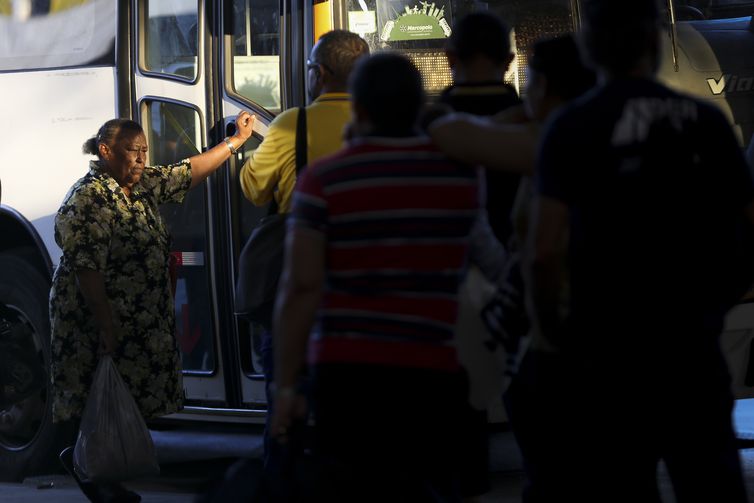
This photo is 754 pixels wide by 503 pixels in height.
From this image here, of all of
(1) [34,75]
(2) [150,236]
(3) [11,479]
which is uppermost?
(1) [34,75]

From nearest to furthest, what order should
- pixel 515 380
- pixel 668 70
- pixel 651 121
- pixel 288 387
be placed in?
pixel 651 121
pixel 288 387
pixel 515 380
pixel 668 70

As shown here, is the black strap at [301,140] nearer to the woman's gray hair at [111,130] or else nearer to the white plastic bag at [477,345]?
the white plastic bag at [477,345]

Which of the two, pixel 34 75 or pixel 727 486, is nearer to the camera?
pixel 727 486

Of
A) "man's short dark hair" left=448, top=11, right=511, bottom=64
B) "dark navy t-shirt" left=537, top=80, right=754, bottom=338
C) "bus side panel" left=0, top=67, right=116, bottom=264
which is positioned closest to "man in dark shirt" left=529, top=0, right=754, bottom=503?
"dark navy t-shirt" left=537, top=80, right=754, bottom=338

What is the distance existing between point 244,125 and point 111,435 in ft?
4.74

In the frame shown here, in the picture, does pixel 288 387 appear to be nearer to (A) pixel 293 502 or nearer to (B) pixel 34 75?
(A) pixel 293 502

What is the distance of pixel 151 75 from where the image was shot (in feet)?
23.5

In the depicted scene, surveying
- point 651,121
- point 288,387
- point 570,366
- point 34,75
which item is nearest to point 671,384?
point 570,366

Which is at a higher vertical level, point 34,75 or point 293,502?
point 34,75

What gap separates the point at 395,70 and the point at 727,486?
45.3 inches

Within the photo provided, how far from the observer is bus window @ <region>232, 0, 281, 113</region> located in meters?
6.66

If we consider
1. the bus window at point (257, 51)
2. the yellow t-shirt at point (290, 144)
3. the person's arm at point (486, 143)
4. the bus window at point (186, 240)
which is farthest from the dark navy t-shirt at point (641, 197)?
the bus window at point (186, 240)

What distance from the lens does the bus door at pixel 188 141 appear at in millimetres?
6961

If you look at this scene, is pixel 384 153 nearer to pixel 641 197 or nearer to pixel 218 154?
pixel 641 197
